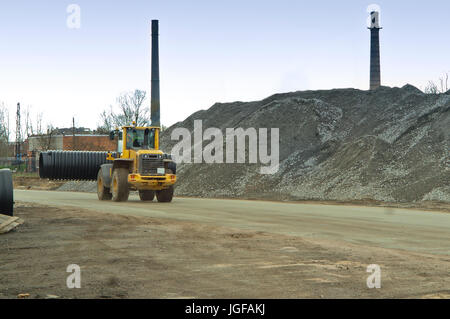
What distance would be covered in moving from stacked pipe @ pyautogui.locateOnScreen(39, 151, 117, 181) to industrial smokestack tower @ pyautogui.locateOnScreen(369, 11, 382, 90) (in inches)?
1189

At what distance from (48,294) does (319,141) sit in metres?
36.5

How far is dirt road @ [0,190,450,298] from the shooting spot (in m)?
7.63

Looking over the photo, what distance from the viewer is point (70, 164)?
3084 centimetres

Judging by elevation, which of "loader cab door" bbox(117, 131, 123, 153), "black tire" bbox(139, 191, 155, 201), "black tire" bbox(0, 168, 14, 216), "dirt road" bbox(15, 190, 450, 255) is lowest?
"black tire" bbox(139, 191, 155, 201)

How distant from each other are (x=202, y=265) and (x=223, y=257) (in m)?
0.92

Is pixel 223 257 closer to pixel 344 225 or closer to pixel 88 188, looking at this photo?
pixel 344 225

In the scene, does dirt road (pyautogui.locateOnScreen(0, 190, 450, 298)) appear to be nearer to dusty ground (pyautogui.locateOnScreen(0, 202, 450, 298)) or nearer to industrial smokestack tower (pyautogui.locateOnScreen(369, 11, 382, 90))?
dusty ground (pyautogui.locateOnScreen(0, 202, 450, 298))

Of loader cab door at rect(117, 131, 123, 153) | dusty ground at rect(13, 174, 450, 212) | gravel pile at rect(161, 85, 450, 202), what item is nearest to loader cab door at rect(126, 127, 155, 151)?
loader cab door at rect(117, 131, 123, 153)

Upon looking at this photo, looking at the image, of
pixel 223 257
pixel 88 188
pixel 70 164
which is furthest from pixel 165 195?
pixel 88 188

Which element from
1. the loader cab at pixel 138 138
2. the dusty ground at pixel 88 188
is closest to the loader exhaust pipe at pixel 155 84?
the dusty ground at pixel 88 188

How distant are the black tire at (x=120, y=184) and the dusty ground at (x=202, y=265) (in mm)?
11105
